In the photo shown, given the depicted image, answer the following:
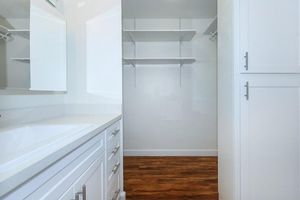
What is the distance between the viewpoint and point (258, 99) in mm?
1912

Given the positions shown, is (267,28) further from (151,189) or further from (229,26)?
(151,189)

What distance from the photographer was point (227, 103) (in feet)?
6.82

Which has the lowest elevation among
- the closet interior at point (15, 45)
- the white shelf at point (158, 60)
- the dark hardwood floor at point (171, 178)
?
the dark hardwood floor at point (171, 178)

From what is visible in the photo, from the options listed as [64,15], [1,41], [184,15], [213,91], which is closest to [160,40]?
[184,15]

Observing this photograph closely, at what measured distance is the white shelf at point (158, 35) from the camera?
369cm

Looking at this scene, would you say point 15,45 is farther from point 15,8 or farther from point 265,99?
point 265,99

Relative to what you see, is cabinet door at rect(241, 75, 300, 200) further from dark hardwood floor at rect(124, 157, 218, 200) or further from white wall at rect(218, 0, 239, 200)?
dark hardwood floor at rect(124, 157, 218, 200)

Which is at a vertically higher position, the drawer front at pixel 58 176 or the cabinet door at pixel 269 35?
the cabinet door at pixel 269 35

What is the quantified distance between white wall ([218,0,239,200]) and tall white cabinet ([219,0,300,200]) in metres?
0.01

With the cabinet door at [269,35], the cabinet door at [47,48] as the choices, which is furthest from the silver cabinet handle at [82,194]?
the cabinet door at [269,35]

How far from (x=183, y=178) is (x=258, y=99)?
1639 millimetres

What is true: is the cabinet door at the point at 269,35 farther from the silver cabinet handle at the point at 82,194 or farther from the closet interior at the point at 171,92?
the closet interior at the point at 171,92

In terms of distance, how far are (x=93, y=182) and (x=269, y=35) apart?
1.54 metres

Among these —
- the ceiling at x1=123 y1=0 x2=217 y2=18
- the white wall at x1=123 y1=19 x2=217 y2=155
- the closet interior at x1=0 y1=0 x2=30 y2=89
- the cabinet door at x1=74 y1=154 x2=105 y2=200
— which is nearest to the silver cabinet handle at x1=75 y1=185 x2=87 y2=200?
the cabinet door at x1=74 y1=154 x2=105 y2=200
